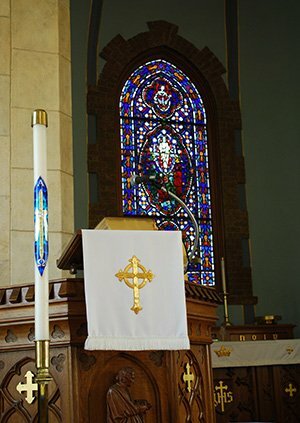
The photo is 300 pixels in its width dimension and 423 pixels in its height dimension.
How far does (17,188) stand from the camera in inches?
186

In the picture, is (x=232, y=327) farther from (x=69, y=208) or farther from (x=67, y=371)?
(x=67, y=371)

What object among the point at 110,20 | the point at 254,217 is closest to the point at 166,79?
the point at 110,20

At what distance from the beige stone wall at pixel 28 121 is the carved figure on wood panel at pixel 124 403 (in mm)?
1867

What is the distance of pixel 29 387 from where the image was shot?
2.85 m

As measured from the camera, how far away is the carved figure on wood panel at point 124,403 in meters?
2.77

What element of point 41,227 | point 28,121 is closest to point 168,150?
point 28,121

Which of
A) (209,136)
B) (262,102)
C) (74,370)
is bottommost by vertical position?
(74,370)

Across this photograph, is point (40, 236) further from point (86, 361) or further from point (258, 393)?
point (258, 393)

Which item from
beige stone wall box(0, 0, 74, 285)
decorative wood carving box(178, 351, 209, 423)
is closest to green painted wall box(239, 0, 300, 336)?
beige stone wall box(0, 0, 74, 285)

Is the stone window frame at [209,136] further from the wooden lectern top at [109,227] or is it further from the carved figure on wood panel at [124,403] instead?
the carved figure on wood panel at [124,403]

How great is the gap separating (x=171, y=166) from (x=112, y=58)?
4.80 feet

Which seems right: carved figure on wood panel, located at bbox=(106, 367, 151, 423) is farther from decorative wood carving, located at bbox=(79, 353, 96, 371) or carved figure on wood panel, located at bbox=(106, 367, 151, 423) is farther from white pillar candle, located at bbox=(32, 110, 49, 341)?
white pillar candle, located at bbox=(32, 110, 49, 341)

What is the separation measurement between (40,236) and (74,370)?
555 mm

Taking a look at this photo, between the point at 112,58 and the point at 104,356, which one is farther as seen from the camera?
the point at 112,58
